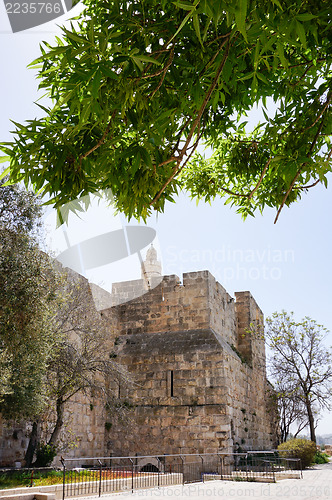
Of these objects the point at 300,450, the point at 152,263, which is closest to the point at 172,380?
the point at 300,450

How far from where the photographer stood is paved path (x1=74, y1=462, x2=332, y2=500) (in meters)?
9.46

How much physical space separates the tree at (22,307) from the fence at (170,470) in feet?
7.04

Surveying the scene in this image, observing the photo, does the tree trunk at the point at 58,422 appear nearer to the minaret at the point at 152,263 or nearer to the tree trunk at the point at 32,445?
the tree trunk at the point at 32,445

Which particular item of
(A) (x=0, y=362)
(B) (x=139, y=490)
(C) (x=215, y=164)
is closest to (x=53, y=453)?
(B) (x=139, y=490)

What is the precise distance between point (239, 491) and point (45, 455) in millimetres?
4489

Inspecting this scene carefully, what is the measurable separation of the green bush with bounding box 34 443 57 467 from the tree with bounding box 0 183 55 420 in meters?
1.24

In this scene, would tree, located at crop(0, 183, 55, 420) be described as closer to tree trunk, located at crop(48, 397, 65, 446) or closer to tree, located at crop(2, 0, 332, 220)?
tree trunk, located at crop(48, 397, 65, 446)

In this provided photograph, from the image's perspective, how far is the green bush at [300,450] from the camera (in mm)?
18094

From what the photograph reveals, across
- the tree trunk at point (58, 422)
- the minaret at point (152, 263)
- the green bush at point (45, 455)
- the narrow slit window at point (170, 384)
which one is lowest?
the green bush at point (45, 455)

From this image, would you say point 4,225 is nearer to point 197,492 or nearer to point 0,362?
point 0,362

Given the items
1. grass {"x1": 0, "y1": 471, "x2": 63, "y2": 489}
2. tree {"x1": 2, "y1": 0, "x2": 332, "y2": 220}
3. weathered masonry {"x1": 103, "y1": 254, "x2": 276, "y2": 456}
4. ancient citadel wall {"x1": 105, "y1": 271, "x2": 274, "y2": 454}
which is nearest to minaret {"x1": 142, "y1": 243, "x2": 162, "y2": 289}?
weathered masonry {"x1": 103, "y1": 254, "x2": 276, "y2": 456}

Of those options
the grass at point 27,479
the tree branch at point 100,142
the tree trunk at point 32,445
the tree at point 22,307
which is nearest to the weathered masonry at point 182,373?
Answer: the tree trunk at point 32,445

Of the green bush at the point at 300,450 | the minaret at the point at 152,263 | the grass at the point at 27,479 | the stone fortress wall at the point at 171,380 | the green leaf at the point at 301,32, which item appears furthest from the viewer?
the minaret at the point at 152,263

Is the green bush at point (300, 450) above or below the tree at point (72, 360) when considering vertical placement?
below
